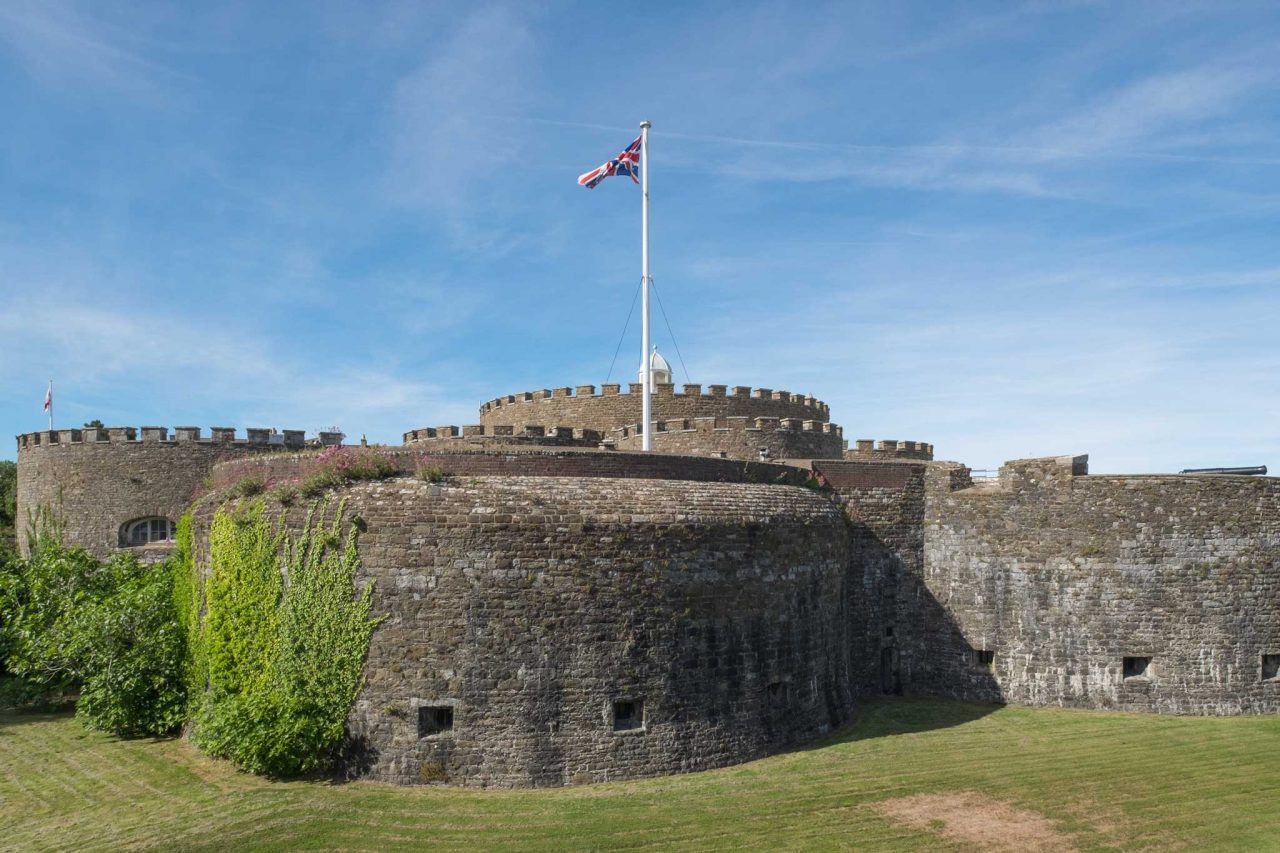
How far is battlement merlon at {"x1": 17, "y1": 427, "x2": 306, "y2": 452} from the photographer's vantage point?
2836 cm

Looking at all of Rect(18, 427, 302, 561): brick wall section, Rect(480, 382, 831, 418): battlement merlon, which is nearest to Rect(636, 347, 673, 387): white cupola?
Rect(480, 382, 831, 418): battlement merlon

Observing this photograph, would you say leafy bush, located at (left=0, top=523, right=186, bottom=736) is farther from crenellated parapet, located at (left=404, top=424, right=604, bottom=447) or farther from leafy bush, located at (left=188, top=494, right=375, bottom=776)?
crenellated parapet, located at (left=404, top=424, right=604, bottom=447)

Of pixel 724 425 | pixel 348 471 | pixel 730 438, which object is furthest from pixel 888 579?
pixel 348 471

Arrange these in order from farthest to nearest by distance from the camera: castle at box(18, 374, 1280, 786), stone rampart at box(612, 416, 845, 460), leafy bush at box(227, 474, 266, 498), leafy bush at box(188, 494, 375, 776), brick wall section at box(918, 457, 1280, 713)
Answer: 1. stone rampart at box(612, 416, 845, 460)
2. brick wall section at box(918, 457, 1280, 713)
3. leafy bush at box(227, 474, 266, 498)
4. leafy bush at box(188, 494, 375, 776)
5. castle at box(18, 374, 1280, 786)

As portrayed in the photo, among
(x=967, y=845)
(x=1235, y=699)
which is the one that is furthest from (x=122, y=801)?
(x=1235, y=699)

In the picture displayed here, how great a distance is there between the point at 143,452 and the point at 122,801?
16.1 m

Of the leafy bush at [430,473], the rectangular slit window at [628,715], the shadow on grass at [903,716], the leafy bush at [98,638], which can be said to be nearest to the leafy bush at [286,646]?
the leafy bush at [430,473]

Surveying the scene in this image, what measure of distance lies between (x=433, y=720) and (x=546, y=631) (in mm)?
2482

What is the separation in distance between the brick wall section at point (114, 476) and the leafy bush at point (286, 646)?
1278cm

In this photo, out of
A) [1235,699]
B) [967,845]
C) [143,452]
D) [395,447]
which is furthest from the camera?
[143,452]

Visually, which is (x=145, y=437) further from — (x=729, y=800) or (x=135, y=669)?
(x=729, y=800)

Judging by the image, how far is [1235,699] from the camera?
2086 cm

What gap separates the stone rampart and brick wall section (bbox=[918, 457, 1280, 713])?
7.18 meters

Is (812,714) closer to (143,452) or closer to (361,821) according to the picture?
(361,821)
